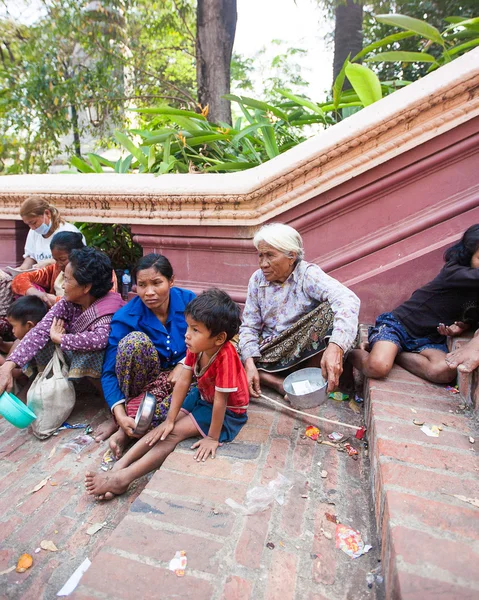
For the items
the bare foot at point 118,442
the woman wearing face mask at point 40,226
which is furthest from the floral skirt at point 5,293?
the bare foot at point 118,442

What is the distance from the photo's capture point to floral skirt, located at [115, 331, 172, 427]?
2.16 metres

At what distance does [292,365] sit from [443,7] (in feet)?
15.8

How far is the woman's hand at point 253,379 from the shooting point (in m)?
2.23

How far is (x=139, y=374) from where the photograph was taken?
2205mm

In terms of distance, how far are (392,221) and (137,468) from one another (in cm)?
192

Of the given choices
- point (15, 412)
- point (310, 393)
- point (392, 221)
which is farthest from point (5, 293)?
point (392, 221)

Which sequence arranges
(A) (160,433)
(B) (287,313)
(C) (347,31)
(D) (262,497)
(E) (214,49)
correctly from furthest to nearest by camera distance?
(C) (347,31) → (E) (214,49) → (B) (287,313) → (A) (160,433) → (D) (262,497)

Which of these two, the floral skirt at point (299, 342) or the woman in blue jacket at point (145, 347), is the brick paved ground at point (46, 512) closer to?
the woman in blue jacket at point (145, 347)

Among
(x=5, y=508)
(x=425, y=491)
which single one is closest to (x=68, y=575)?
(x=5, y=508)

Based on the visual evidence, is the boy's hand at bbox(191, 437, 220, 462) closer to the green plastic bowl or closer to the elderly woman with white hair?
the elderly woman with white hair

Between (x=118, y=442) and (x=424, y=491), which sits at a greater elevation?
(x=424, y=491)

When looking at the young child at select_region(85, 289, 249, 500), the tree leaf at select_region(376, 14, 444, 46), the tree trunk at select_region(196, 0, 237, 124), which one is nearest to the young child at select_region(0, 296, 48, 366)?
the young child at select_region(85, 289, 249, 500)

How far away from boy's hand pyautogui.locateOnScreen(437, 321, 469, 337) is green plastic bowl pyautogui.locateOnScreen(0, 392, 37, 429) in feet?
7.11

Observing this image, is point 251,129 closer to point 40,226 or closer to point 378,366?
point 40,226
